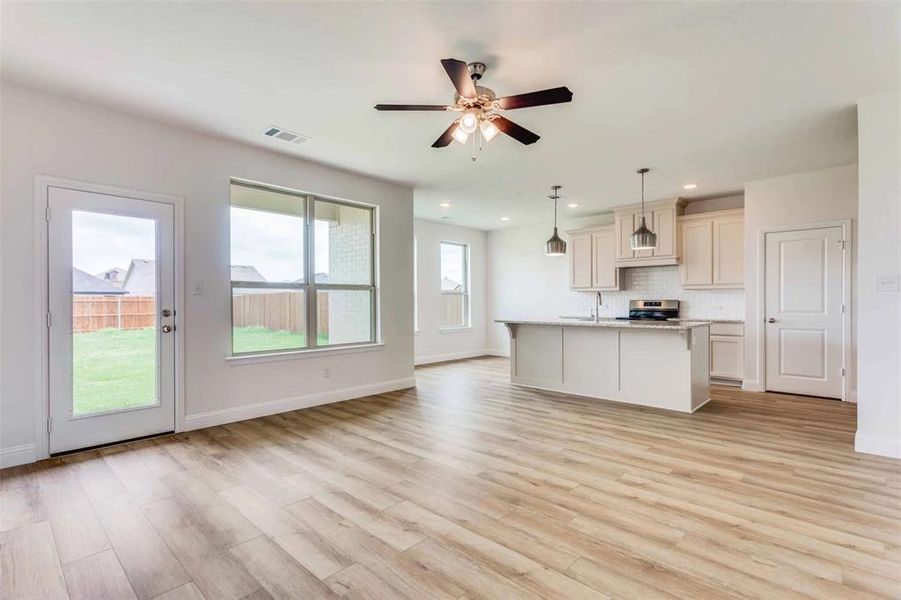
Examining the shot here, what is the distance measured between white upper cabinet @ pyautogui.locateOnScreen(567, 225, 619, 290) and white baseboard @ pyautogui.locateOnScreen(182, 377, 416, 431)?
3.57 m

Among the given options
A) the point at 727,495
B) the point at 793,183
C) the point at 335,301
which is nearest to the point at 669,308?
the point at 793,183

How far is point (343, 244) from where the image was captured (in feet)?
17.5

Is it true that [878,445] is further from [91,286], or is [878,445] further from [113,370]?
[91,286]

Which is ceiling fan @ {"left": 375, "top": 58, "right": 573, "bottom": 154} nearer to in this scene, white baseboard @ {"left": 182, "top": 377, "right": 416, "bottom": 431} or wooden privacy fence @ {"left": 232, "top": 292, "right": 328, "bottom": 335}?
wooden privacy fence @ {"left": 232, "top": 292, "right": 328, "bottom": 335}

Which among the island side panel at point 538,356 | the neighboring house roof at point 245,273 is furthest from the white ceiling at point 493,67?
the island side panel at point 538,356

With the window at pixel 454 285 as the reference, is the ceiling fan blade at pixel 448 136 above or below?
above

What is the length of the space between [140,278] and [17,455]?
4.96 feet

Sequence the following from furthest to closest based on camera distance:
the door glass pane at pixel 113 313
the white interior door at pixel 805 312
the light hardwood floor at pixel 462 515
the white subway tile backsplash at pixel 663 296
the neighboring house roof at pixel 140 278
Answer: the white subway tile backsplash at pixel 663 296 < the white interior door at pixel 805 312 < the neighboring house roof at pixel 140 278 < the door glass pane at pixel 113 313 < the light hardwood floor at pixel 462 515

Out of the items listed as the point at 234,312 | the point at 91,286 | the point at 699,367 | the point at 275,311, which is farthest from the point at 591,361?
the point at 91,286

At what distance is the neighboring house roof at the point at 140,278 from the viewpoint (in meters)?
3.64

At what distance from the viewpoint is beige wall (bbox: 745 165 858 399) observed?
4887 mm

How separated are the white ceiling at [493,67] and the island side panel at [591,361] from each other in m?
2.07

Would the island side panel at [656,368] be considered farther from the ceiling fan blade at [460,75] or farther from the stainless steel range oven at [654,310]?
the ceiling fan blade at [460,75]

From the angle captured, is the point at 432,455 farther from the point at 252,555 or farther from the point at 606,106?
the point at 606,106
